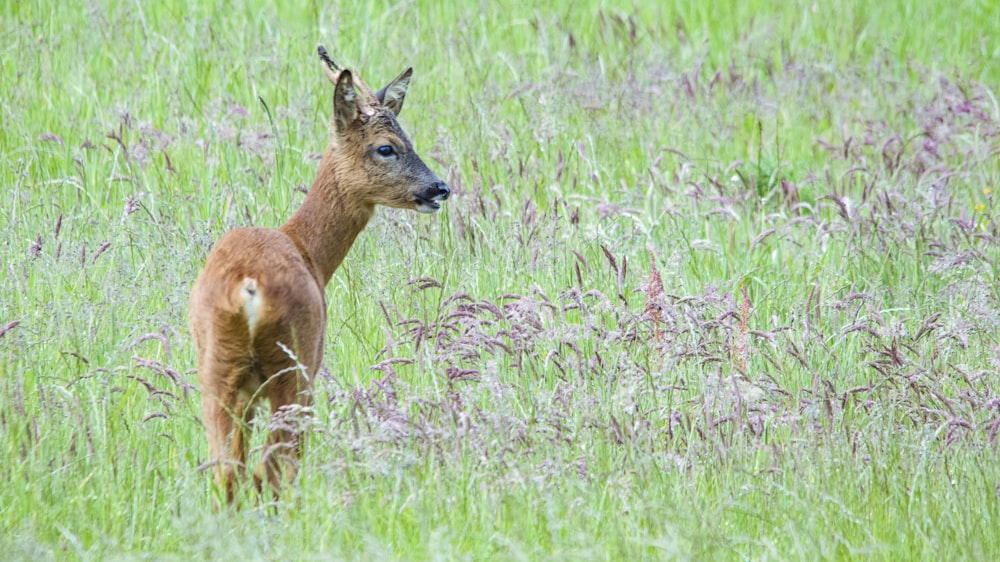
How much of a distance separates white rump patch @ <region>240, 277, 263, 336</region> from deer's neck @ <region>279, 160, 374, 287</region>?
90 centimetres

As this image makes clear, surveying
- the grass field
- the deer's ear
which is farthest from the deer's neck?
the grass field

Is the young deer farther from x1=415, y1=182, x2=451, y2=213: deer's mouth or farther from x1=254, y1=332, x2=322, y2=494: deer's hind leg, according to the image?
x1=415, y1=182, x2=451, y2=213: deer's mouth

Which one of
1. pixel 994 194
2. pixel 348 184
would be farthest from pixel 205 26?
pixel 994 194

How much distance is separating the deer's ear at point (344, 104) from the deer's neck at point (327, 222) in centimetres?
16

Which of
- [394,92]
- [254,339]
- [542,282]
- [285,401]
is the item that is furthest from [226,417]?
[542,282]

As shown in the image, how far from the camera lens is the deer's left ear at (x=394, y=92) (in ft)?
17.6

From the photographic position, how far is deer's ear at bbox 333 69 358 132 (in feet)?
16.5

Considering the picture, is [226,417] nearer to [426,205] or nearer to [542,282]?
[426,205]

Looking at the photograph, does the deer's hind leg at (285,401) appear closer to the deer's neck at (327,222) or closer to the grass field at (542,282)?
the grass field at (542,282)

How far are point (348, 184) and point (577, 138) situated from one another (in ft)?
10.2

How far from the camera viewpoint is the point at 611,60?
916cm


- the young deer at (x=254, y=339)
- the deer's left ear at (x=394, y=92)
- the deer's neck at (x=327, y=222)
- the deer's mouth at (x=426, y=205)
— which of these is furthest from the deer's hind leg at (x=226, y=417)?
the deer's left ear at (x=394, y=92)

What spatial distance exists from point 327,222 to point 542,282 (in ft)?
4.22

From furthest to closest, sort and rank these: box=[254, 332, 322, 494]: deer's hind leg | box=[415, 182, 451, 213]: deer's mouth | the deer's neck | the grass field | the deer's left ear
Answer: the deer's left ear, box=[415, 182, 451, 213]: deer's mouth, the deer's neck, box=[254, 332, 322, 494]: deer's hind leg, the grass field
